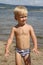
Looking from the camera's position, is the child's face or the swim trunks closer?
the child's face

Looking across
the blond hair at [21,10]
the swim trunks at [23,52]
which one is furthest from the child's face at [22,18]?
the swim trunks at [23,52]

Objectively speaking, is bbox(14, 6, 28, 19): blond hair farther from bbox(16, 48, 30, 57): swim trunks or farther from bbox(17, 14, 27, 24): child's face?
bbox(16, 48, 30, 57): swim trunks

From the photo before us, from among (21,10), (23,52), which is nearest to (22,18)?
(21,10)

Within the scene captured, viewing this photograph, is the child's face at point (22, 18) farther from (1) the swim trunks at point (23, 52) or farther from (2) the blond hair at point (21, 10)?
(1) the swim trunks at point (23, 52)

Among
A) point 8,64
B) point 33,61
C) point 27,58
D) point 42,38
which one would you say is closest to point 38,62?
point 33,61

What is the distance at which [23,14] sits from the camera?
212 inches

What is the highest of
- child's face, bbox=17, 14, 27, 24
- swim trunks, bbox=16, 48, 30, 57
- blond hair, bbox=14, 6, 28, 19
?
blond hair, bbox=14, 6, 28, 19

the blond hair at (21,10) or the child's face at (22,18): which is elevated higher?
the blond hair at (21,10)

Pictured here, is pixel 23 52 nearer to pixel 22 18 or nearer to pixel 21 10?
pixel 22 18

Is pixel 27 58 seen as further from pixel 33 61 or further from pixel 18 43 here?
pixel 33 61

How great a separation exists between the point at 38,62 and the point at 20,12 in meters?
2.84

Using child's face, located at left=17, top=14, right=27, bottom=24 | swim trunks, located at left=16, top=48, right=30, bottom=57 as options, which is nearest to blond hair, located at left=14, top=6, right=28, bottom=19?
child's face, located at left=17, top=14, right=27, bottom=24

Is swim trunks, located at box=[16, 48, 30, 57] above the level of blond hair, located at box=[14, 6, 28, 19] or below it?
below

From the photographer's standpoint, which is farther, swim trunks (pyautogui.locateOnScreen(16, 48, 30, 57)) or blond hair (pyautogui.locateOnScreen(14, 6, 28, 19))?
swim trunks (pyautogui.locateOnScreen(16, 48, 30, 57))
